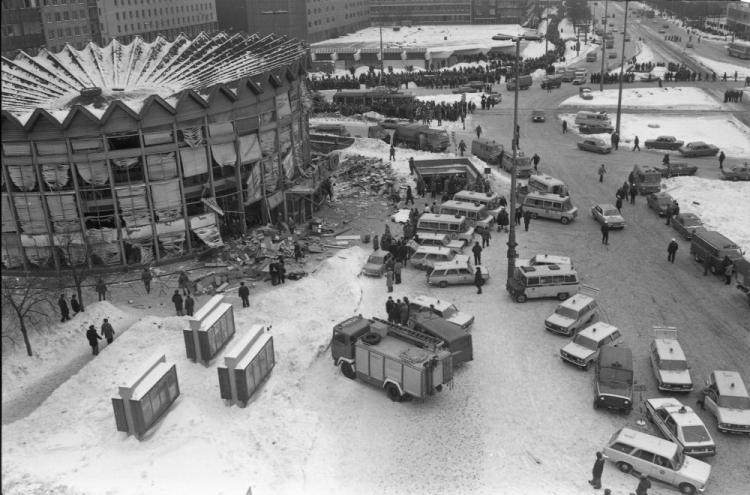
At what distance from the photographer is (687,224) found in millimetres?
38375

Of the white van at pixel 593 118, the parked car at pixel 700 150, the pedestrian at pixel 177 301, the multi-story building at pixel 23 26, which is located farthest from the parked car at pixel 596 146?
the multi-story building at pixel 23 26

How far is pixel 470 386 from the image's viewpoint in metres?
24.0

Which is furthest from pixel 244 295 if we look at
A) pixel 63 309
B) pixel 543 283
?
pixel 543 283

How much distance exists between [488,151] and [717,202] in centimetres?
1694

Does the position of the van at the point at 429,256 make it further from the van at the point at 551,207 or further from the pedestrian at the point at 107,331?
the pedestrian at the point at 107,331

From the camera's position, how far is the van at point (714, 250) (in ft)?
108

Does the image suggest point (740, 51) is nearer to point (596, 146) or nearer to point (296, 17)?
point (596, 146)

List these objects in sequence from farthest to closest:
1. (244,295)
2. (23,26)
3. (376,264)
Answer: (23,26) < (376,264) < (244,295)

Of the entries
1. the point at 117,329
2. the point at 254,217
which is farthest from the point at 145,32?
the point at 117,329

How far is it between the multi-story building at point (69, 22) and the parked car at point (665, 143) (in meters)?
79.9

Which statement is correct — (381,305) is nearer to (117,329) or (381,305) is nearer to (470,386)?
(470,386)

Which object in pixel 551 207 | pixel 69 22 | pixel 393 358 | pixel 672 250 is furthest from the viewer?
pixel 69 22

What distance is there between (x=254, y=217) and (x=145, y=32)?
103 meters

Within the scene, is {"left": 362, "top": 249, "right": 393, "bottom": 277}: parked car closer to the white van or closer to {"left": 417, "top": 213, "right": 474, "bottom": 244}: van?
{"left": 417, "top": 213, "right": 474, "bottom": 244}: van
